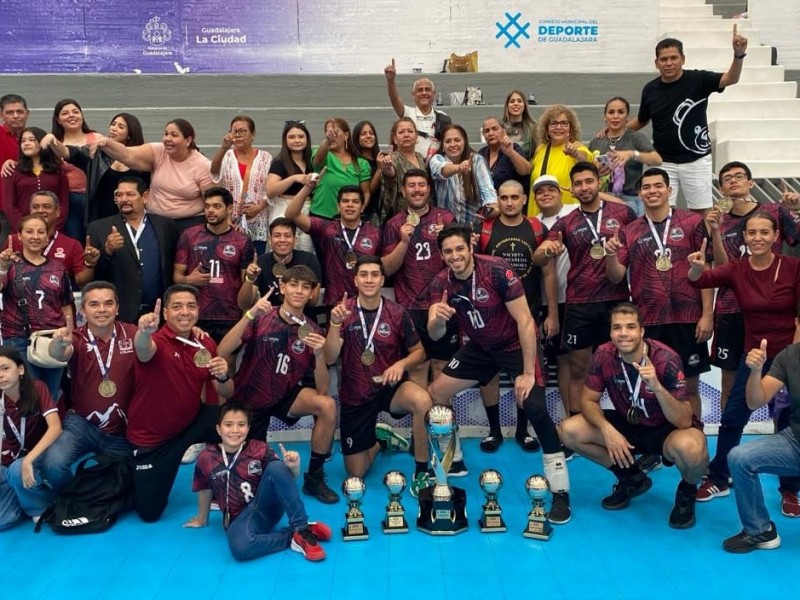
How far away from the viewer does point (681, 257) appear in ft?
19.0

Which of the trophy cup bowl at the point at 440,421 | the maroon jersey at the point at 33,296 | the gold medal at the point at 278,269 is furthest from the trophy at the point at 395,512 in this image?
the maroon jersey at the point at 33,296

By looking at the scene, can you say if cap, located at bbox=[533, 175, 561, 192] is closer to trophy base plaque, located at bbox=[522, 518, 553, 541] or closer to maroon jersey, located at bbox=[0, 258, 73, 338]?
trophy base plaque, located at bbox=[522, 518, 553, 541]

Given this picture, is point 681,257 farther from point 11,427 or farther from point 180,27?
point 180,27

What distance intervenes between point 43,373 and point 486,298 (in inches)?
127

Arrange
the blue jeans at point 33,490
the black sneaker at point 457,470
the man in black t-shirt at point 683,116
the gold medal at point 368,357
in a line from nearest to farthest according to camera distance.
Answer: the blue jeans at point 33,490
the gold medal at point 368,357
the black sneaker at point 457,470
the man in black t-shirt at point 683,116

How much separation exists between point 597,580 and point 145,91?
33.6 ft

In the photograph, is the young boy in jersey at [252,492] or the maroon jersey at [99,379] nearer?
the young boy in jersey at [252,492]

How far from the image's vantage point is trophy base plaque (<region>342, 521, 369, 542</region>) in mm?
4949

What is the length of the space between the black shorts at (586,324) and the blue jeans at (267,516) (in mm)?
2546

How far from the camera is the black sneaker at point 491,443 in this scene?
657cm

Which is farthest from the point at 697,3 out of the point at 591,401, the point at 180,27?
the point at 591,401

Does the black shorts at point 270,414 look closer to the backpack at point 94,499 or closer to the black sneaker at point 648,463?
the backpack at point 94,499

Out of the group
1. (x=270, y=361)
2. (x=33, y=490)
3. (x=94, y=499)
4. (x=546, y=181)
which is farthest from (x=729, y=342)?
(x=33, y=490)

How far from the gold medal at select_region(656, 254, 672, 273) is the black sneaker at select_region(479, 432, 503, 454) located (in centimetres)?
194
